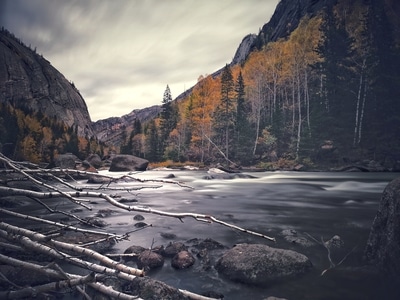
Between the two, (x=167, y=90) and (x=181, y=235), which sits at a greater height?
(x=167, y=90)

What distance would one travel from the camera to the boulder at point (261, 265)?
4.49 meters

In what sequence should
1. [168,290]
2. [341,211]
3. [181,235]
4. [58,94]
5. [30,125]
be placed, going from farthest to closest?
[58,94] → [30,125] → [341,211] → [181,235] → [168,290]

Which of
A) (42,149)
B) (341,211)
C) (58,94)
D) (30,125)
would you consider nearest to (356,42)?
(341,211)

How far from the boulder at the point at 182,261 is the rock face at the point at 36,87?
112774mm

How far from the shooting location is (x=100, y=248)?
5.82 meters

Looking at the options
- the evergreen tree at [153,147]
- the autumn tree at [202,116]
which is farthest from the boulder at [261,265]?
the evergreen tree at [153,147]

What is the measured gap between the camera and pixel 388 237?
173 inches

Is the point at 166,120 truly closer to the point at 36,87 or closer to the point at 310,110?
the point at 310,110

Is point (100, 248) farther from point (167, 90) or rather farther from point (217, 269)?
point (167, 90)

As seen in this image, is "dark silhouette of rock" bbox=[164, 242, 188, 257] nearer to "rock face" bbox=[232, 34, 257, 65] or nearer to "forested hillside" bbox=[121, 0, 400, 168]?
"forested hillside" bbox=[121, 0, 400, 168]

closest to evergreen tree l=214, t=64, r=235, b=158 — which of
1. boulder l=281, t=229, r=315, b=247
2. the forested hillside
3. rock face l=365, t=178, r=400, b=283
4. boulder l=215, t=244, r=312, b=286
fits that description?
the forested hillside

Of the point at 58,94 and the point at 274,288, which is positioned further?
the point at 58,94

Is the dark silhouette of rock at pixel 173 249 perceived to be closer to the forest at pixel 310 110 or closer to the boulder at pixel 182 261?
the boulder at pixel 182 261

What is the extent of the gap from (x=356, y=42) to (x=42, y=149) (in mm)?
64975
